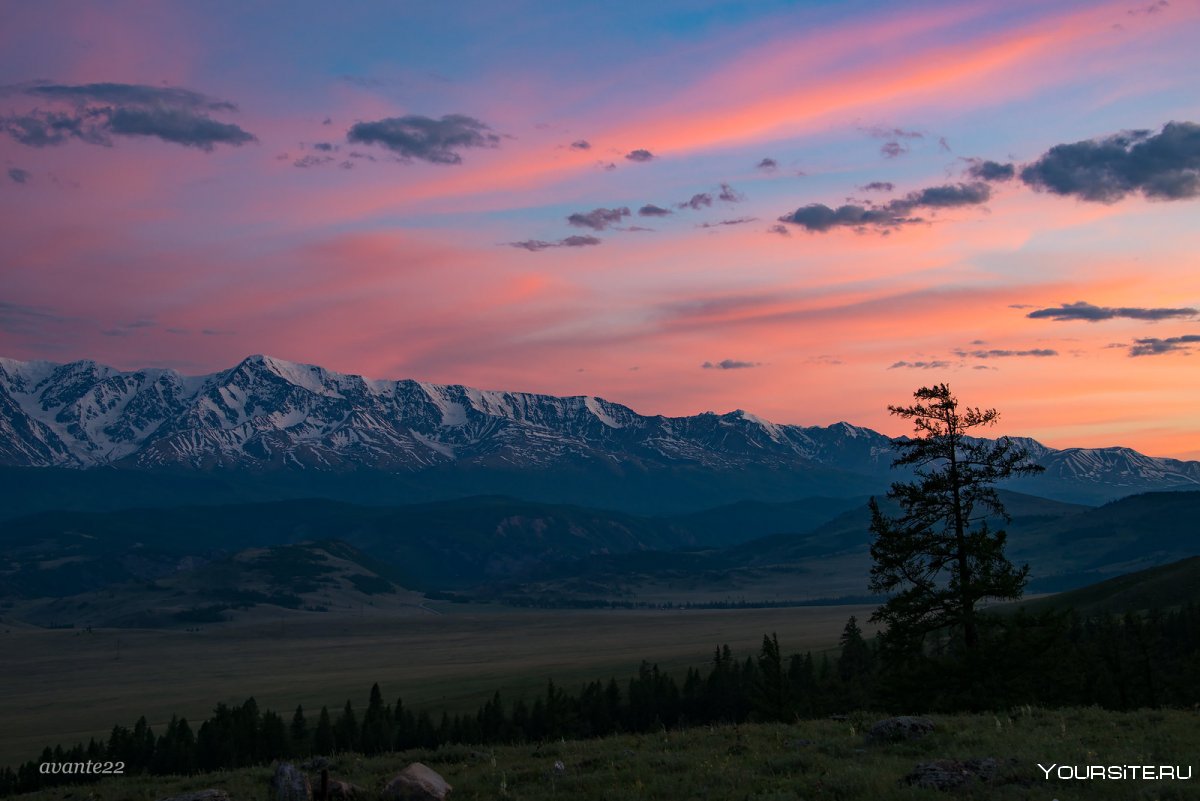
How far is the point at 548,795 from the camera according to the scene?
21.2 meters

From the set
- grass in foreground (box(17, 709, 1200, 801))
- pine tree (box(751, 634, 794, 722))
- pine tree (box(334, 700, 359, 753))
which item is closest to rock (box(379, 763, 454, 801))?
grass in foreground (box(17, 709, 1200, 801))

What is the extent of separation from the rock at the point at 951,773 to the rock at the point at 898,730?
12.1 feet

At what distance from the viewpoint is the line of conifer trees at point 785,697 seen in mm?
36719

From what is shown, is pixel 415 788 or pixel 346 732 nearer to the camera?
pixel 415 788

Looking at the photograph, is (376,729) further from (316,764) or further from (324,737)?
(316,764)

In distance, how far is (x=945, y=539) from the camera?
3781cm

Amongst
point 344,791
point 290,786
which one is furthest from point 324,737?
point 344,791

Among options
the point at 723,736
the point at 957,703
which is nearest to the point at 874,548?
the point at 957,703

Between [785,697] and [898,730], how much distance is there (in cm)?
5419

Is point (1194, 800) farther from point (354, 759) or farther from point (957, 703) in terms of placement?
point (354, 759)

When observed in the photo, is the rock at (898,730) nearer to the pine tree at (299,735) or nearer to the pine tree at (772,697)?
the pine tree at (772,697)

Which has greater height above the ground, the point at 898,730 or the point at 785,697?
the point at 898,730

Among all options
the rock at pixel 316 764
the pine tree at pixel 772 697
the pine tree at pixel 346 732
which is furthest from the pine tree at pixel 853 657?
the rock at pixel 316 764

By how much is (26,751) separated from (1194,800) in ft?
566
